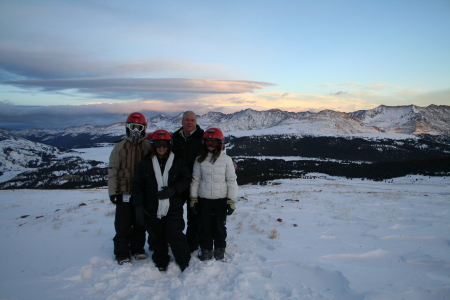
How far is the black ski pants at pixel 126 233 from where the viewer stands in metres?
5.51

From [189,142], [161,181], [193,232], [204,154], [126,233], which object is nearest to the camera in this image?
[161,181]

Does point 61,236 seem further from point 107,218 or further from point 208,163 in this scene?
point 208,163

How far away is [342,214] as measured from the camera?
10.4 m

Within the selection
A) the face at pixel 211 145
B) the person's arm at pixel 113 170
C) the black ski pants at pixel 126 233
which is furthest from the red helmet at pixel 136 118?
the black ski pants at pixel 126 233

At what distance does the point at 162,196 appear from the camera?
511cm

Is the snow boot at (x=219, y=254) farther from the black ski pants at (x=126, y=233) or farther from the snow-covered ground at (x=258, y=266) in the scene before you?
the black ski pants at (x=126, y=233)

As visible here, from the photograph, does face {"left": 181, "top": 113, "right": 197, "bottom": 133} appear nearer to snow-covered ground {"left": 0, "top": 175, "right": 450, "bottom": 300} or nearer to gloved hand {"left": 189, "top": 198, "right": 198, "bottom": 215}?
gloved hand {"left": 189, "top": 198, "right": 198, "bottom": 215}

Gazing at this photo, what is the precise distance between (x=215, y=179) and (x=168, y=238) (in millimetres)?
1629

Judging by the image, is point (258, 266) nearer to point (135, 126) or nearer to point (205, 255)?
point (205, 255)

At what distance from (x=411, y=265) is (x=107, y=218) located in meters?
9.60

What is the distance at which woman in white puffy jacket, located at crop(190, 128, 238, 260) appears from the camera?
5484mm

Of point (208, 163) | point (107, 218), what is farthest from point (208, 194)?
point (107, 218)

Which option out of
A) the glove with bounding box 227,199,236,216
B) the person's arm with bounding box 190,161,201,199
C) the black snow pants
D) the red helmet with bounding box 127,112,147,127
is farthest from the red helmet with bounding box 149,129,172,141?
the glove with bounding box 227,199,236,216

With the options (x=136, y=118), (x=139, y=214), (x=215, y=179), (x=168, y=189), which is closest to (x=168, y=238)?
(x=139, y=214)
